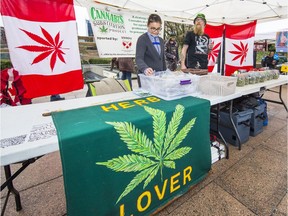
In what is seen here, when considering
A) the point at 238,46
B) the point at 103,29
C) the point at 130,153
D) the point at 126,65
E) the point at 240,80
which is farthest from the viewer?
the point at 238,46

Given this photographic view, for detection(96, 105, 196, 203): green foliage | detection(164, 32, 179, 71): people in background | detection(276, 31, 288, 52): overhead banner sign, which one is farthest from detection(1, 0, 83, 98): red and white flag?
detection(276, 31, 288, 52): overhead banner sign

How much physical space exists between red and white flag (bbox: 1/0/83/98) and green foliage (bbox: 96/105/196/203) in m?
2.00

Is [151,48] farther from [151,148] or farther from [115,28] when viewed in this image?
[115,28]

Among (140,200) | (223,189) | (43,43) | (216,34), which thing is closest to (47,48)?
(43,43)

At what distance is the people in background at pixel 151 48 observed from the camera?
1.63 meters

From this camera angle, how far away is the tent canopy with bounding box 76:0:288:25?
3.01 metres

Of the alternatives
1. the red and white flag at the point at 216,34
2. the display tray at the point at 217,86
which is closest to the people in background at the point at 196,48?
the display tray at the point at 217,86

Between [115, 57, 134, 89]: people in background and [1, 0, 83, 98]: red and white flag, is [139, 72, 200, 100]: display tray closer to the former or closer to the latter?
[1, 0, 83, 98]: red and white flag

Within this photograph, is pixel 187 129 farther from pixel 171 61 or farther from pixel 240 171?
pixel 171 61

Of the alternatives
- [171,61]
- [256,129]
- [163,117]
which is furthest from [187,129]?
[171,61]

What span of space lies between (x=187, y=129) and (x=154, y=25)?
105cm

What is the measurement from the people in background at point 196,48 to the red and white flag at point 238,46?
2.75 m

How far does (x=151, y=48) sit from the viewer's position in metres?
1.73

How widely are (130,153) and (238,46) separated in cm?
478
